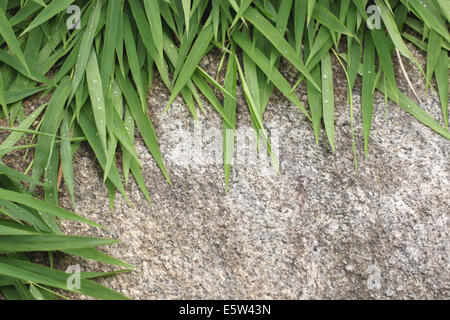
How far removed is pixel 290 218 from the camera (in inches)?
50.6

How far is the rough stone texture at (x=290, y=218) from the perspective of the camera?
4.06ft

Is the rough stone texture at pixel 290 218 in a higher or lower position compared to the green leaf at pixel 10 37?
lower

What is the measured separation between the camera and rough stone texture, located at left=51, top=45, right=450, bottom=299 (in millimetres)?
1236

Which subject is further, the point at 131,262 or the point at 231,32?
the point at 231,32

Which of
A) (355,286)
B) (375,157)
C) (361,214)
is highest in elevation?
(375,157)

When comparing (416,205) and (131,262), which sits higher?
(416,205)

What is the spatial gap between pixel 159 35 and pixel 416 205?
72 cm

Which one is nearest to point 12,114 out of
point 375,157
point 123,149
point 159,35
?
point 123,149

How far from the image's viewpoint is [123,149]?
1.33 metres

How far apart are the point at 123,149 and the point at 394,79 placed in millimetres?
681

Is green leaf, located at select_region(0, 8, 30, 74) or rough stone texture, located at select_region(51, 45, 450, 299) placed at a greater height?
green leaf, located at select_region(0, 8, 30, 74)

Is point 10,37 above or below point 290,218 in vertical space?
above

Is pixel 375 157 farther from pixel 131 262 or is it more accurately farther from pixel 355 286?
pixel 131 262

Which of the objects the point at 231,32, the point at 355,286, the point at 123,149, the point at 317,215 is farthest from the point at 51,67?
the point at 355,286
